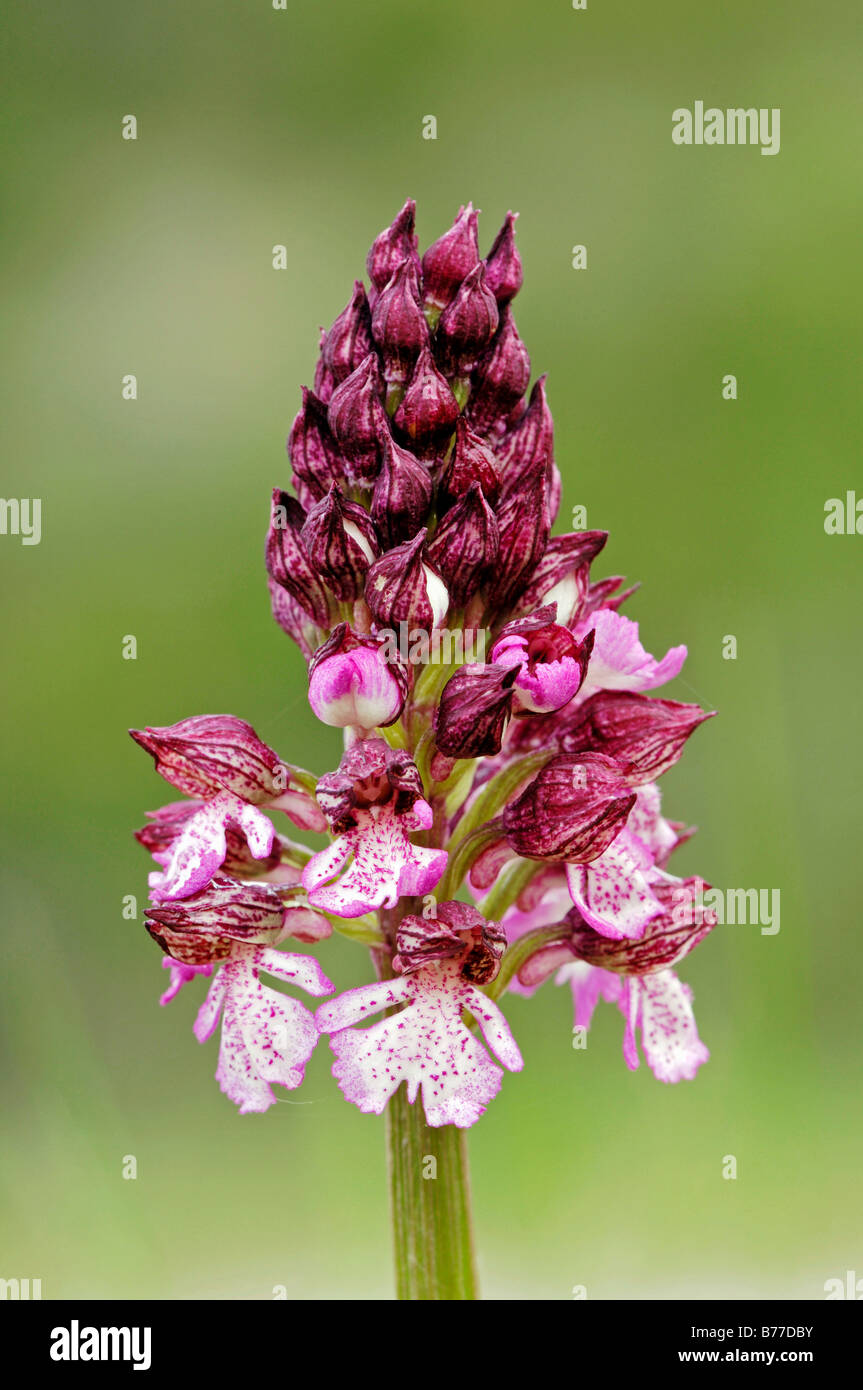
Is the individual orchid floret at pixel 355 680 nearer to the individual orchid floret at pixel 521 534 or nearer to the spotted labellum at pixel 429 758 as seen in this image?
the spotted labellum at pixel 429 758

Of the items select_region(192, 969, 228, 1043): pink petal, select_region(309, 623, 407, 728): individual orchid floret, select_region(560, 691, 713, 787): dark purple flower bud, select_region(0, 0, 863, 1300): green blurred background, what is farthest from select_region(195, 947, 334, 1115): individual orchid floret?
select_region(0, 0, 863, 1300): green blurred background

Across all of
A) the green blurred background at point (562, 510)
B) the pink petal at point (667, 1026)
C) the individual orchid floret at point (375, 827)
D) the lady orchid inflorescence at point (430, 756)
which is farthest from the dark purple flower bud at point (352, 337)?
the green blurred background at point (562, 510)

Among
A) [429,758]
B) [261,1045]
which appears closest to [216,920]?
[261,1045]

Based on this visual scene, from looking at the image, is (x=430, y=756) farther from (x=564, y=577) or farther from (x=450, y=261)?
(x=450, y=261)

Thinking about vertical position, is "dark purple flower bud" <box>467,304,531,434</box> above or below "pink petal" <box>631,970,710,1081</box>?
above

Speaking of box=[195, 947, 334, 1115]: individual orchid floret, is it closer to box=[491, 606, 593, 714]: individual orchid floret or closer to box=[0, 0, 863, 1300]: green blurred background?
box=[491, 606, 593, 714]: individual orchid floret

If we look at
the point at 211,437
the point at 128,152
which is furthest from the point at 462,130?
the point at 211,437
